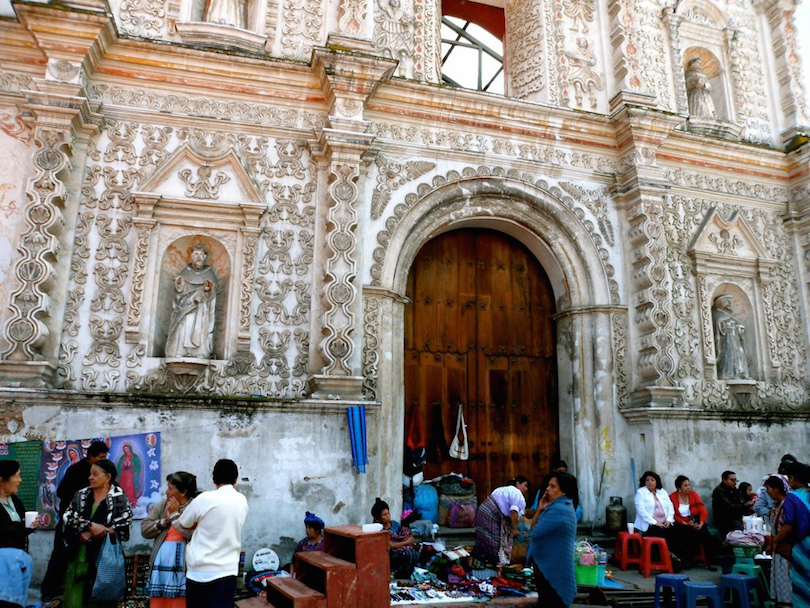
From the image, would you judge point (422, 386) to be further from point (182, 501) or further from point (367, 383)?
point (182, 501)

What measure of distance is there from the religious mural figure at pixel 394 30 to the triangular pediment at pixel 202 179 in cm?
291

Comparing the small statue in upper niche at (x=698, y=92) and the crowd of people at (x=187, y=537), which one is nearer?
the crowd of people at (x=187, y=537)

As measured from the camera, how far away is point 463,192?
8.67m

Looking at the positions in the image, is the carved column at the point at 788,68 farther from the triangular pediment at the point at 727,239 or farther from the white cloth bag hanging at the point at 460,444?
the white cloth bag hanging at the point at 460,444

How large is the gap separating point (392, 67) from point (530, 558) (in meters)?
6.10

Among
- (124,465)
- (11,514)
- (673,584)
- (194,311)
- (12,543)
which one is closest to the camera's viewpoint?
(12,543)

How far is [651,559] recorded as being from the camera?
23.9ft

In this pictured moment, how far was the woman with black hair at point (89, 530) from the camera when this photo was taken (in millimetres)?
4277

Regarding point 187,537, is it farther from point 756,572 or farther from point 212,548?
point 756,572

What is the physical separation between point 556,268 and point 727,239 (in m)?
3.05

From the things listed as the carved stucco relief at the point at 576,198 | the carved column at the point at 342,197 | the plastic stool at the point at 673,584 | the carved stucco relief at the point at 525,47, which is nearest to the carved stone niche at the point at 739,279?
the carved stucco relief at the point at 576,198

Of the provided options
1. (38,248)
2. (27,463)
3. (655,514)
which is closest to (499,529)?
(655,514)

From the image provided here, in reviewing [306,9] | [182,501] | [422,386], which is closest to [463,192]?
[422,386]

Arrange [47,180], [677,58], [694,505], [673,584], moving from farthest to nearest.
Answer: [677,58]
[694,505]
[47,180]
[673,584]
